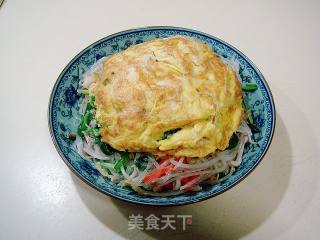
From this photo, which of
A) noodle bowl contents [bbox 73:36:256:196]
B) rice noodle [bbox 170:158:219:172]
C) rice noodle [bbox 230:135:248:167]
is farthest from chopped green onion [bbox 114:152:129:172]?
rice noodle [bbox 230:135:248:167]

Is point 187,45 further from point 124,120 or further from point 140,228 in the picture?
point 140,228

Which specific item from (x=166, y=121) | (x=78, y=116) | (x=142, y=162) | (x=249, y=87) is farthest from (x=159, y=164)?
(x=249, y=87)

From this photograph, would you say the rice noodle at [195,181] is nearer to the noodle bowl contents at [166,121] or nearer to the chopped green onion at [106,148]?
the noodle bowl contents at [166,121]

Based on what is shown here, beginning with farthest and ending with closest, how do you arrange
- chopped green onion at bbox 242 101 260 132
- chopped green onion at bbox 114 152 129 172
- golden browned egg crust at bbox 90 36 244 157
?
chopped green onion at bbox 242 101 260 132
chopped green onion at bbox 114 152 129 172
golden browned egg crust at bbox 90 36 244 157

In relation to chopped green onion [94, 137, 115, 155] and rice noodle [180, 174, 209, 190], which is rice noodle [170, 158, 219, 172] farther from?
chopped green onion [94, 137, 115, 155]

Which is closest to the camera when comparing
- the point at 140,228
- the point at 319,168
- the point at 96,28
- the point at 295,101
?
the point at 140,228

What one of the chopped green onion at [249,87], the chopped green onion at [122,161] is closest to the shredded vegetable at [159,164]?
the chopped green onion at [122,161]

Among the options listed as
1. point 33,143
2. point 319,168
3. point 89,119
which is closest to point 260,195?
point 319,168

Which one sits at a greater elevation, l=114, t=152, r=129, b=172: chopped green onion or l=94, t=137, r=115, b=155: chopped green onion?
l=94, t=137, r=115, b=155: chopped green onion
